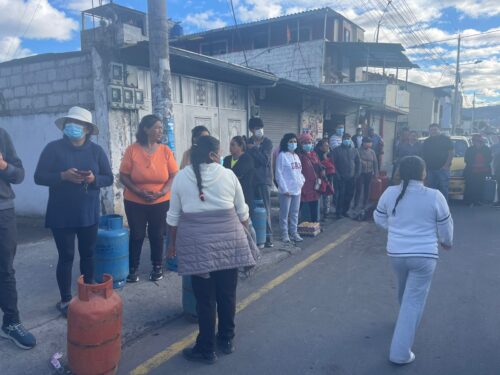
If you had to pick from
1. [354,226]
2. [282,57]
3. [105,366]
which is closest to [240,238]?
[105,366]

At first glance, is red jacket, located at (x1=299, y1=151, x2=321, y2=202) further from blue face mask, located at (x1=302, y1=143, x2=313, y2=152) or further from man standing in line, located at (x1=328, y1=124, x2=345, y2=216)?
man standing in line, located at (x1=328, y1=124, x2=345, y2=216)

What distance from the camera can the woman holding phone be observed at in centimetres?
371

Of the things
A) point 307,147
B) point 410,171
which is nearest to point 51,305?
point 410,171

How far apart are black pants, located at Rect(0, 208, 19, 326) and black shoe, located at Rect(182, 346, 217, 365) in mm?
1500

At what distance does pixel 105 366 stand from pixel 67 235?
4.45ft

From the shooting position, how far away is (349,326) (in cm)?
390

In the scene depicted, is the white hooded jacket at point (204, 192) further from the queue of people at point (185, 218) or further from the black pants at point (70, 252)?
the black pants at point (70, 252)

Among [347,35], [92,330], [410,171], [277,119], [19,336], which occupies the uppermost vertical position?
[347,35]

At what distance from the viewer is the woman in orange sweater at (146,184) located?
4586 millimetres

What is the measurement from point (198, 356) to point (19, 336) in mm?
1515

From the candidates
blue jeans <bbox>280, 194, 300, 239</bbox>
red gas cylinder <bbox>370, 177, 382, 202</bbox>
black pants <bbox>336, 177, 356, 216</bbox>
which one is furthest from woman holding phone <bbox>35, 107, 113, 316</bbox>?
red gas cylinder <bbox>370, 177, 382, 202</bbox>

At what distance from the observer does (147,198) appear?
4.57m

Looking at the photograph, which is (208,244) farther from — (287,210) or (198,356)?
(287,210)

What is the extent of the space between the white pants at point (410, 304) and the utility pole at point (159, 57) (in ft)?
12.2
